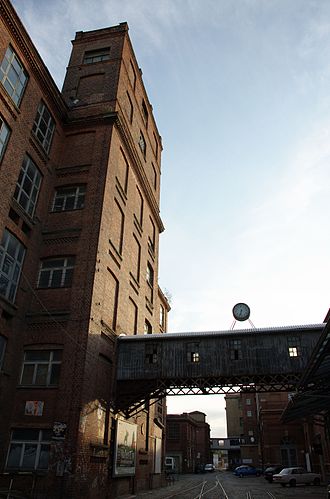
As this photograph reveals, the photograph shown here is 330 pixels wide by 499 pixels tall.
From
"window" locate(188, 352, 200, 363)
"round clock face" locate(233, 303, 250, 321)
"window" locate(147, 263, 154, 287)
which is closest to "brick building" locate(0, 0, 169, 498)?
"window" locate(147, 263, 154, 287)

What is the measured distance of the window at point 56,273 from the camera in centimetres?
1972

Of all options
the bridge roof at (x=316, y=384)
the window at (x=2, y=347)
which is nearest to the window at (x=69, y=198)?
the window at (x=2, y=347)

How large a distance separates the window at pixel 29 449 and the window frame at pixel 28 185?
9.94 meters

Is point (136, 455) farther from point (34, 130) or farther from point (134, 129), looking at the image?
point (134, 129)

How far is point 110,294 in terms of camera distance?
21.7 metres

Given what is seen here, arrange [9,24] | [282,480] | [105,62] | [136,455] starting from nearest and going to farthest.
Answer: [9,24] → [136,455] → [105,62] → [282,480]

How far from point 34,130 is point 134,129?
1011cm

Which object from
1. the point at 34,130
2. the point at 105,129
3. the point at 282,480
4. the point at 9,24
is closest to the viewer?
the point at 9,24

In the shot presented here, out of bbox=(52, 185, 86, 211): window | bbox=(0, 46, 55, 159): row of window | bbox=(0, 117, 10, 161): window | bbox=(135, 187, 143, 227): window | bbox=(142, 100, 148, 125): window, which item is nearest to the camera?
bbox=(0, 117, 10, 161): window

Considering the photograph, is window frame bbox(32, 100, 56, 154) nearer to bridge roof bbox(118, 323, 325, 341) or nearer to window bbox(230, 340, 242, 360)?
bridge roof bbox(118, 323, 325, 341)

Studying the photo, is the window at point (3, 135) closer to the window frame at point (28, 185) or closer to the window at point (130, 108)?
the window frame at point (28, 185)

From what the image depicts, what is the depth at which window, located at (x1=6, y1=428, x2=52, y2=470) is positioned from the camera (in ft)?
52.3

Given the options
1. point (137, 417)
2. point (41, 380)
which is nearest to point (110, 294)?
point (41, 380)

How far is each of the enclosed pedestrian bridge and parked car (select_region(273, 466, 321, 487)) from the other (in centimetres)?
1461
